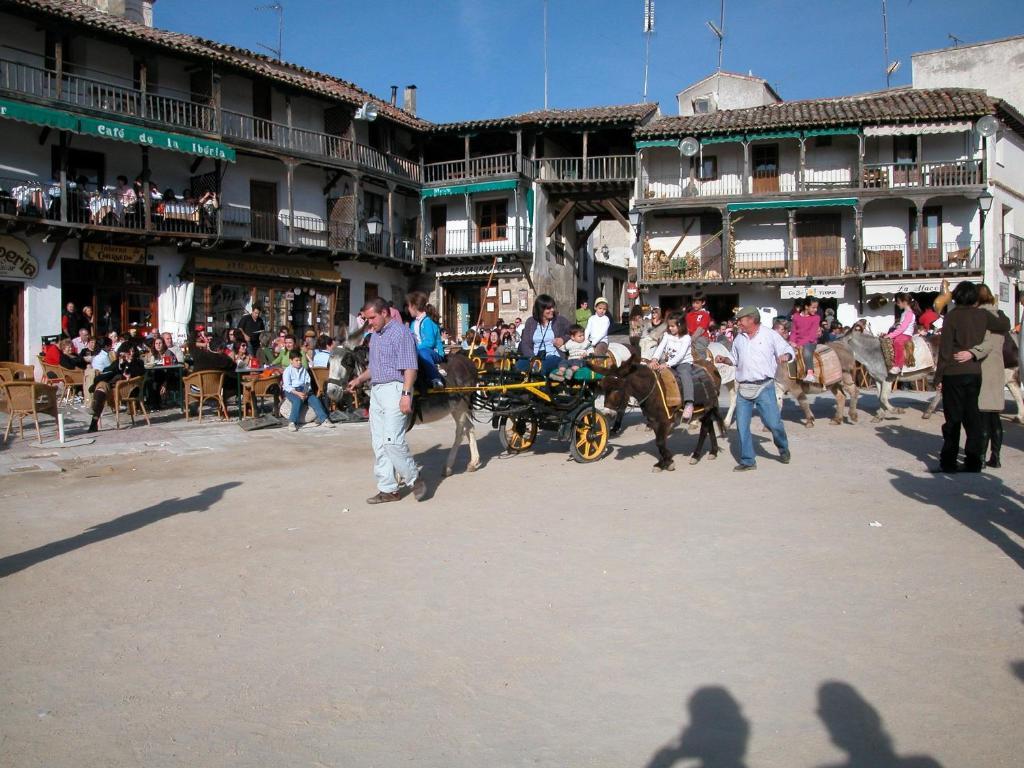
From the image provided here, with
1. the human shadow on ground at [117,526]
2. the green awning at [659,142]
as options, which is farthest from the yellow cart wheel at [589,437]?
the green awning at [659,142]

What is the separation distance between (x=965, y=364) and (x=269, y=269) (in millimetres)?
23925

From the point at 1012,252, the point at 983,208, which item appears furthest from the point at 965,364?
the point at 1012,252

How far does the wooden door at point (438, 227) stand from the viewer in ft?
118

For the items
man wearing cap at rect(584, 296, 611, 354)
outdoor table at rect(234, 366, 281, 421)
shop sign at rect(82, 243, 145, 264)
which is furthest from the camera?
shop sign at rect(82, 243, 145, 264)

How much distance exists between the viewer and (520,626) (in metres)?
4.54

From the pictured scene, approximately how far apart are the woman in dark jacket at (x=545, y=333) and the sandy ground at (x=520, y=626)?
11.8ft

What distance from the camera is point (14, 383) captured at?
38.1ft

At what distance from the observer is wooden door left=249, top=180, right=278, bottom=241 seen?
27969mm

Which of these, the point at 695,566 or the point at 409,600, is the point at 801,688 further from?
the point at 409,600

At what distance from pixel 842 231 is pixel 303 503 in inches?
1181

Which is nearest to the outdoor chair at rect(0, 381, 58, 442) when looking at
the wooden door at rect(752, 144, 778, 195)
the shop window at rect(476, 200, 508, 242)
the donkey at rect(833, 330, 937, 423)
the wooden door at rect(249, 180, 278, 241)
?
the donkey at rect(833, 330, 937, 423)

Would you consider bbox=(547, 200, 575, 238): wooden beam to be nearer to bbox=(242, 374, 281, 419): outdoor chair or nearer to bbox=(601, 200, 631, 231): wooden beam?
bbox=(601, 200, 631, 231): wooden beam

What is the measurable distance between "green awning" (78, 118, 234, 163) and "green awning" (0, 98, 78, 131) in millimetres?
311

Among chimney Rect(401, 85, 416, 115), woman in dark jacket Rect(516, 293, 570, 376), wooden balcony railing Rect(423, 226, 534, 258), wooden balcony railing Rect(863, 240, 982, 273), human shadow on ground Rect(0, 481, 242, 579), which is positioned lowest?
human shadow on ground Rect(0, 481, 242, 579)
